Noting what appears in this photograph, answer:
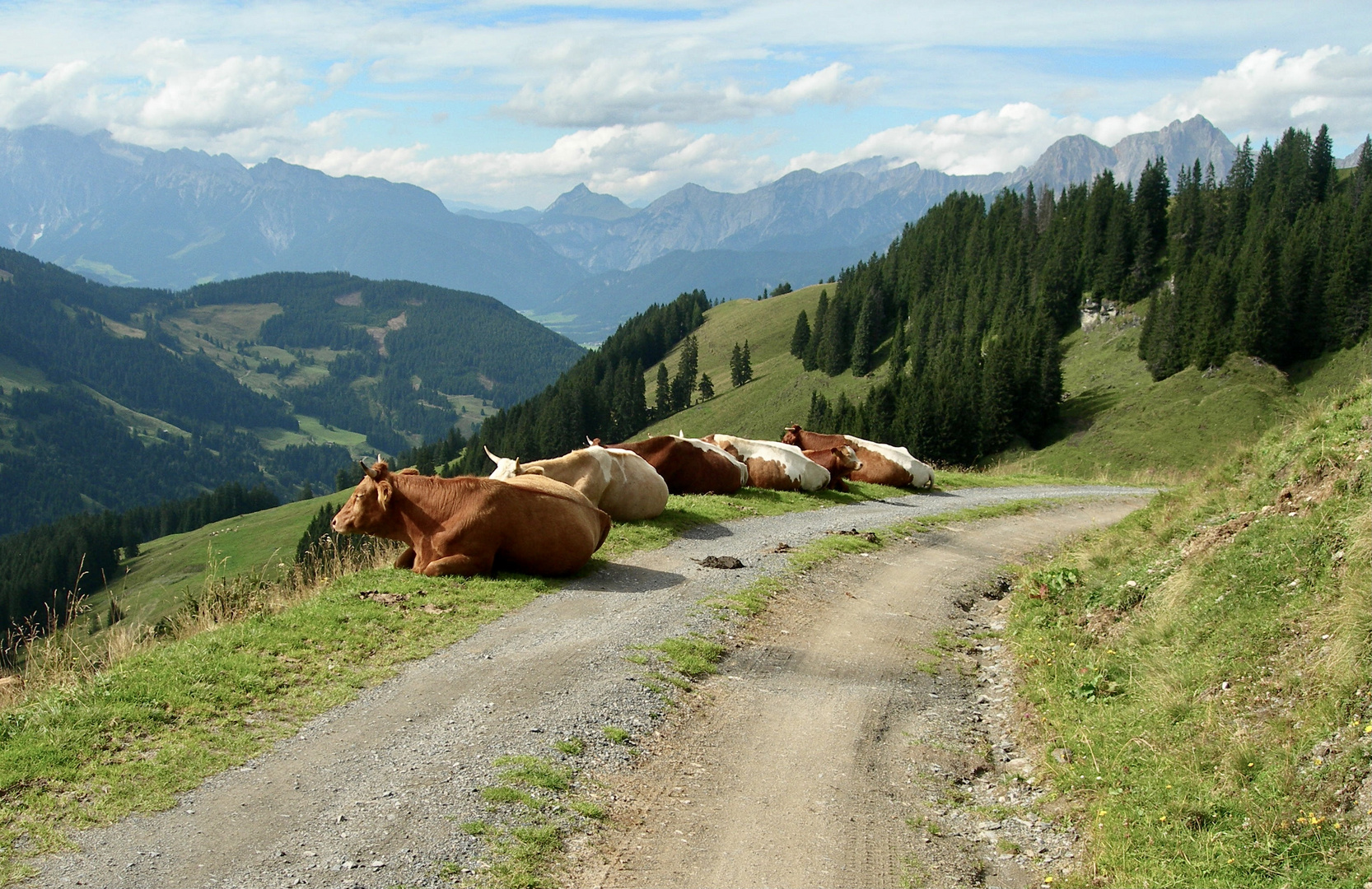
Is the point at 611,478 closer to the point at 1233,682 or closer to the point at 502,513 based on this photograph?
the point at 502,513

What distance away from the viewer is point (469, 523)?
552 inches

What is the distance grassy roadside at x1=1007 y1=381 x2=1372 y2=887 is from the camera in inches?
256

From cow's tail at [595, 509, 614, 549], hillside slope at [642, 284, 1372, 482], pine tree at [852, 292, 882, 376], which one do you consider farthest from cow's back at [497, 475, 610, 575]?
pine tree at [852, 292, 882, 376]

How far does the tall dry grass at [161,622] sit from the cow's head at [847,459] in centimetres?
1607

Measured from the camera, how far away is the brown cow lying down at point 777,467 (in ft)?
86.8

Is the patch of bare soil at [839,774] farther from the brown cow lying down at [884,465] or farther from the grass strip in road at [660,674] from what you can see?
the brown cow lying down at [884,465]

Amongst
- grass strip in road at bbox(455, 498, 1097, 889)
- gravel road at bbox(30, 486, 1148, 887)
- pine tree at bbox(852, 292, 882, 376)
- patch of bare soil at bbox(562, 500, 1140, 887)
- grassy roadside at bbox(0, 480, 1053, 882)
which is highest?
pine tree at bbox(852, 292, 882, 376)

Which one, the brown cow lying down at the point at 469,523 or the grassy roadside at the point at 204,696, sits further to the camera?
the brown cow lying down at the point at 469,523

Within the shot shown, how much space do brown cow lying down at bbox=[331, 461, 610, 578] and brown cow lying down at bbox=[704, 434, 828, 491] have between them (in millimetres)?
12013

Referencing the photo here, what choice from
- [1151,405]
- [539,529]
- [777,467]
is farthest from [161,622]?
[1151,405]

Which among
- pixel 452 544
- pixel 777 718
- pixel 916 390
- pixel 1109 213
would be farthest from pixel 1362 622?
pixel 1109 213

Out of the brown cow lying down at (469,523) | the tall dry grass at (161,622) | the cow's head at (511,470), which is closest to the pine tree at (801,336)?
the cow's head at (511,470)

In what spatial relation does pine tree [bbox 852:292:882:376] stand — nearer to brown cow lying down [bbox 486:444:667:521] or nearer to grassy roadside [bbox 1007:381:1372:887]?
brown cow lying down [bbox 486:444:667:521]

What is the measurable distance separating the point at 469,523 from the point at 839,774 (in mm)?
7574
